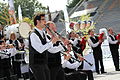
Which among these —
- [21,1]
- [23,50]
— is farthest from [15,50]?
[21,1]

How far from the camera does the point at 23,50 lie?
10859 mm

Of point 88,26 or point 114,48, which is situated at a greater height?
Answer: point 88,26

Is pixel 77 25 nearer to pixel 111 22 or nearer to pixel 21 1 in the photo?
pixel 111 22

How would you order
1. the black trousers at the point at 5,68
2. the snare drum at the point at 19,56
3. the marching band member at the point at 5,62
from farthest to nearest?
the snare drum at the point at 19,56, the black trousers at the point at 5,68, the marching band member at the point at 5,62

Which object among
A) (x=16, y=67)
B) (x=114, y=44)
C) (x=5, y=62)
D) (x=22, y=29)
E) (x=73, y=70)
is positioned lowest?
(x=16, y=67)

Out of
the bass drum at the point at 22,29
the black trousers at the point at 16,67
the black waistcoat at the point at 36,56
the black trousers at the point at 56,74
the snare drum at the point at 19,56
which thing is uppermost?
the bass drum at the point at 22,29

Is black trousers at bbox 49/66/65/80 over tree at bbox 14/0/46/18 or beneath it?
beneath

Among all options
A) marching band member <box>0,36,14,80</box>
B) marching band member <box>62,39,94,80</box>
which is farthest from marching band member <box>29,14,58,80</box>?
marching band member <box>0,36,14,80</box>

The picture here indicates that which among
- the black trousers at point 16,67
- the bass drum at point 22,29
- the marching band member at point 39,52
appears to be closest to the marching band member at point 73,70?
the marching band member at point 39,52

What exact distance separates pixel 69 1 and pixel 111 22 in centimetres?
3171

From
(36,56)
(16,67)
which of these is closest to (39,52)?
(36,56)

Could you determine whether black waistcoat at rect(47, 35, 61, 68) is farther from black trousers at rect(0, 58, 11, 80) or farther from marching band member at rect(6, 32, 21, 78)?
marching band member at rect(6, 32, 21, 78)

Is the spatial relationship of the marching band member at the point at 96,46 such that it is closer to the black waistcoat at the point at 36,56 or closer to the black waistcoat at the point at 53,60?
the black waistcoat at the point at 53,60

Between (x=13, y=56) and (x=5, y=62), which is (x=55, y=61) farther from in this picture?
(x=13, y=56)
